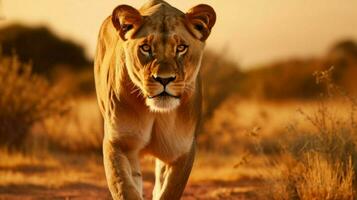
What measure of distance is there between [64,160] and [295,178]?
15.5ft

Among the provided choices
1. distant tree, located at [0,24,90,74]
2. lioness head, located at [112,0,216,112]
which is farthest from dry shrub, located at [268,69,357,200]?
distant tree, located at [0,24,90,74]

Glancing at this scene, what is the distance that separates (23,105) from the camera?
35.9 ft

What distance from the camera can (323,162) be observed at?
6.96 m

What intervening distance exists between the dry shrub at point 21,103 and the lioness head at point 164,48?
17.4 ft

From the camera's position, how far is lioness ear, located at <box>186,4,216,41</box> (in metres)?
5.58

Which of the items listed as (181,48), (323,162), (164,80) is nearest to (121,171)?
(164,80)

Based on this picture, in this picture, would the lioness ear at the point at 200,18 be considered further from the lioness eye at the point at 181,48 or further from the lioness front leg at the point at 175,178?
the lioness front leg at the point at 175,178

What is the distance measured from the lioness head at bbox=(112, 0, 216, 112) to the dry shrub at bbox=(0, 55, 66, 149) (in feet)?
17.4

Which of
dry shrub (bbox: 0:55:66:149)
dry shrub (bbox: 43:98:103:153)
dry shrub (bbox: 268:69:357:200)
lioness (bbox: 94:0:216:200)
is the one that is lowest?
dry shrub (bbox: 43:98:103:153)

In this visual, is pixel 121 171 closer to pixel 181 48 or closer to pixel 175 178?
pixel 175 178

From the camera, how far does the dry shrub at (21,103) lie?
1085cm

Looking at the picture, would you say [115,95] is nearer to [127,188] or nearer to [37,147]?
[127,188]

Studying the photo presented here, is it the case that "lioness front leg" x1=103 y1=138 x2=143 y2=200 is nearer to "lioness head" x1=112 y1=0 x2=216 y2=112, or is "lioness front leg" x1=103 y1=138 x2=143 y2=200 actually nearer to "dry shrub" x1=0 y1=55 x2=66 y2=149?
"lioness head" x1=112 y1=0 x2=216 y2=112

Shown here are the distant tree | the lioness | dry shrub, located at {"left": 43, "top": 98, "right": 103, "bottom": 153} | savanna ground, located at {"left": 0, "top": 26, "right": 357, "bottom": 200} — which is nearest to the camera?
the lioness
